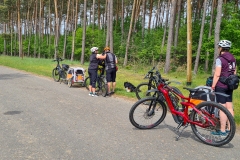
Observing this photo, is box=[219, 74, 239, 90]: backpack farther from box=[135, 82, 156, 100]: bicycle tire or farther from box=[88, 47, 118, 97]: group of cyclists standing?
box=[88, 47, 118, 97]: group of cyclists standing

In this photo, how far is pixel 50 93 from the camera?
905 cm

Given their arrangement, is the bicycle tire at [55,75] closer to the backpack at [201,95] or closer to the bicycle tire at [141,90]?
the bicycle tire at [141,90]

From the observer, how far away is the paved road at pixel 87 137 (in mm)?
Result: 3850

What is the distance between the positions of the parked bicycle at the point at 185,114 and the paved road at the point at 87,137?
20cm

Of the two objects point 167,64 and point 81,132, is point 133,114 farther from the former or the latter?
point 167,64

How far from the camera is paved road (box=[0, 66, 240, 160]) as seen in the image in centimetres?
385

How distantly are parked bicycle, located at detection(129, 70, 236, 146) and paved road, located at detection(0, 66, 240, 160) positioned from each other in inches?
7.7

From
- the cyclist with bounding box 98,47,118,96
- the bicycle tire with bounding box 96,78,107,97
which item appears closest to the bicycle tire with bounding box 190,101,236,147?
the cyclist with bounding box 98,47,118,96

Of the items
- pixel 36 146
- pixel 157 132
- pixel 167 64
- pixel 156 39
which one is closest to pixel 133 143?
pixel 157 132

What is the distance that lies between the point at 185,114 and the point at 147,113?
0.87m

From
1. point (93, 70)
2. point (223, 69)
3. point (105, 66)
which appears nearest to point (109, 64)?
point (105, 66)

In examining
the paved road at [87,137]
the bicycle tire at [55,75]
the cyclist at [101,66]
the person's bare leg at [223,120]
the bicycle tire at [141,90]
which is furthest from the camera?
the bicycle tire at [55,75]

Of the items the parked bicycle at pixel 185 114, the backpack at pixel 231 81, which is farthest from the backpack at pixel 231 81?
the parked bicycle at pixel 185 114

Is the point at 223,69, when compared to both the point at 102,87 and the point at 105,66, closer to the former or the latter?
the point at 105,66
